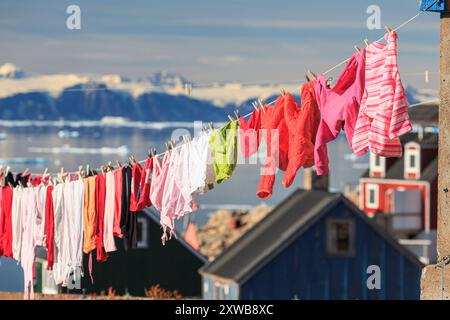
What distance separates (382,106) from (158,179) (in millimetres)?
4398

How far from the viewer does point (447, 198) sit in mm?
12344

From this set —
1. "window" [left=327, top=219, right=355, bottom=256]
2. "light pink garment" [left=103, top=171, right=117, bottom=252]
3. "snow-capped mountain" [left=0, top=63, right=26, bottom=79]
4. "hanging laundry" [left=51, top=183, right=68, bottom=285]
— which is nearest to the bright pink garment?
"light pink garment" [left=103, top=171, right=117, bottom=252]

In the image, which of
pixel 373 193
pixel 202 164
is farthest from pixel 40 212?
pixel 373 193

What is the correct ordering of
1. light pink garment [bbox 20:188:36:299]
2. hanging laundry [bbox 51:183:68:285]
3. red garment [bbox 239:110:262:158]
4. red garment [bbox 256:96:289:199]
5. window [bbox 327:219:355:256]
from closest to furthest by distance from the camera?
red garment [bbox 256:96:289:199], red garment [bbox 239:110:262:158], hanging laundry [bbox 51:183:68:285], light pink garment [bbox 20:188:36:299], window [bbox 327:219:355:256]

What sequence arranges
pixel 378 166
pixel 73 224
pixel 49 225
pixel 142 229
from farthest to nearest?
1. pixel 378 166
2. pixel 142 229
3. pixel 49 225
4. pixel 73 224

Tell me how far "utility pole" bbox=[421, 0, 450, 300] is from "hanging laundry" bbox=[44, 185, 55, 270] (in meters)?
6.94

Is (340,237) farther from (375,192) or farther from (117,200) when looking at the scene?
(117,200)

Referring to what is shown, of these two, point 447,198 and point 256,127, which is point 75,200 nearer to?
point 256,127

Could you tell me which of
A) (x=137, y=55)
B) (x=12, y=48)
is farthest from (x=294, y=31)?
(x=12, y=48)

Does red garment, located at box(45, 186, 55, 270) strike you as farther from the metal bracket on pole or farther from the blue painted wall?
the blue painted wall

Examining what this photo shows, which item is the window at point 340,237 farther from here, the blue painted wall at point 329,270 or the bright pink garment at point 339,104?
the bright pink garment at point 339,104

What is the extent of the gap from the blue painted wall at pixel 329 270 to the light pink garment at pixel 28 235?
82.8 ft

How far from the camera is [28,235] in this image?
18.8 metres

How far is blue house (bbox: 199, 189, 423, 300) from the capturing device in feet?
147
